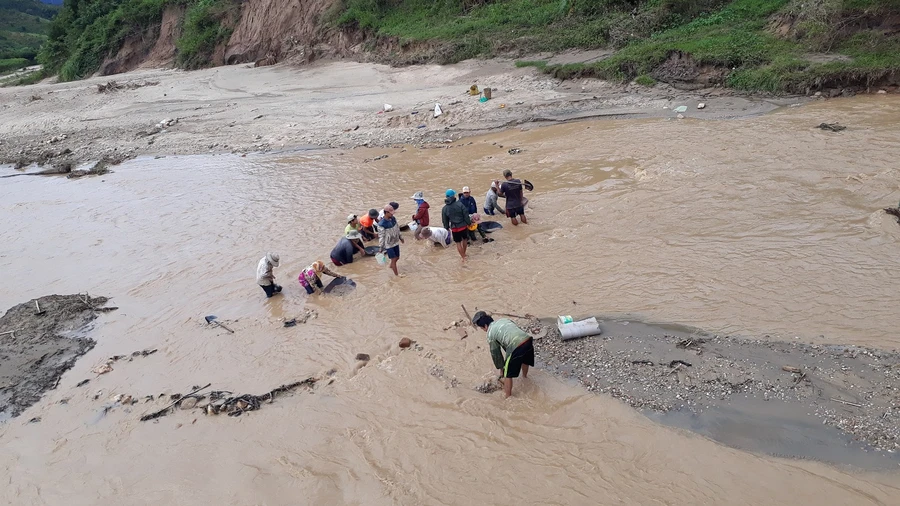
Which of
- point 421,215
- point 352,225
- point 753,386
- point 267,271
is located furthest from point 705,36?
point 267,271

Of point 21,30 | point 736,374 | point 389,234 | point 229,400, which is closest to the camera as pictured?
point 736,374

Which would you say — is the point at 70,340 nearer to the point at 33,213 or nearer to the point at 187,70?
the point at 33,213

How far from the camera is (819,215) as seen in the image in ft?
30.3

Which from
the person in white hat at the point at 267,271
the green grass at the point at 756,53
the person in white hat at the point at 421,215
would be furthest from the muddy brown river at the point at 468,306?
the green grass at the point at 756,53

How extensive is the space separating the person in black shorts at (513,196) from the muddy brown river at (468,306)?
1.09 feet

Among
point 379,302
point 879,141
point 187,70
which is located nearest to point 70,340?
point 379,302

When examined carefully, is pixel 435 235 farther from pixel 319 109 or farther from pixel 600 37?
pixel 600 37

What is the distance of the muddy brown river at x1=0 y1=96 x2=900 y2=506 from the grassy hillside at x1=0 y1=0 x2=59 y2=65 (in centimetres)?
6051

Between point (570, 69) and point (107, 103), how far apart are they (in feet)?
75.9

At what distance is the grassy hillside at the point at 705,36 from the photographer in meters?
16.2

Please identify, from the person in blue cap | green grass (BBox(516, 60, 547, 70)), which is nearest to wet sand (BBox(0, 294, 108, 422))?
the person in blue cap

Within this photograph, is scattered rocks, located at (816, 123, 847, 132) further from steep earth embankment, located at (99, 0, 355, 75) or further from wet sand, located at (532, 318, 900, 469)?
steep earth embankment, located at (99, 0, 355, 75)

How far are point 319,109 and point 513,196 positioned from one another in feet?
43.9

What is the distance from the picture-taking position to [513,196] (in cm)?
1014
